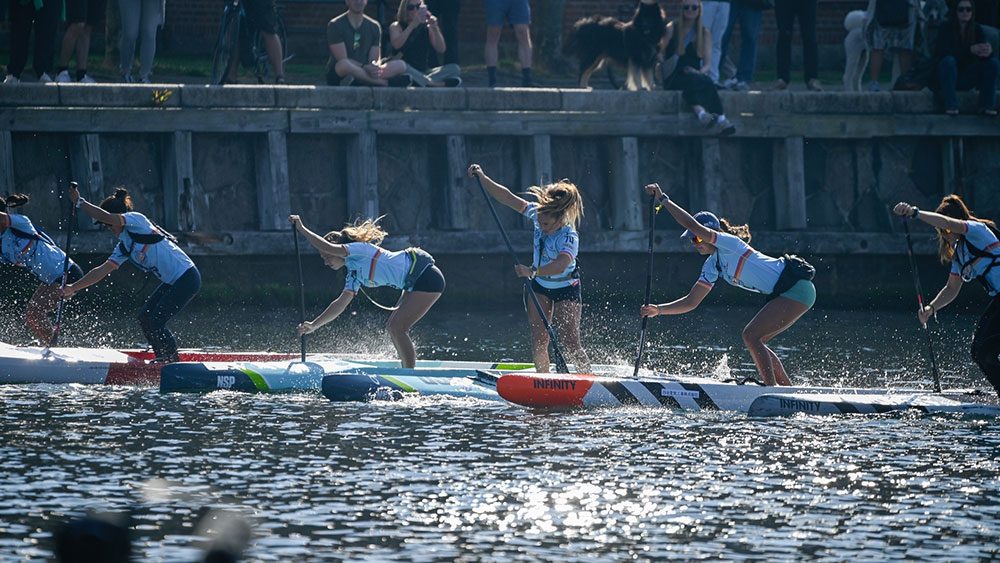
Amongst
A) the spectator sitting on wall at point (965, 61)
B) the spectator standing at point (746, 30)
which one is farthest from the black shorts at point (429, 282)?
the spectator sitting on wall at point (965, 61)

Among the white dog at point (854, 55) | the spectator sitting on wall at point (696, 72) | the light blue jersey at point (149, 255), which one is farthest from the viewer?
the white dog at point (854, 55)

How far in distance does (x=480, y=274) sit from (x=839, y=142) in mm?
5102

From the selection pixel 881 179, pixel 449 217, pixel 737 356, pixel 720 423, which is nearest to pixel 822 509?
pixel 720 423

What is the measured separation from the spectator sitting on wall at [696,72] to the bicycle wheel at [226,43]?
17.7ft

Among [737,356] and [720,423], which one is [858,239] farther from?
[720,423]

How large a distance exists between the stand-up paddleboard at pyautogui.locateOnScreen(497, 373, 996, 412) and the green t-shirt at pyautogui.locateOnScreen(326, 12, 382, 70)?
751cm

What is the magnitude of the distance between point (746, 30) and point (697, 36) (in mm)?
912

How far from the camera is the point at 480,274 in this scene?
68.5 feet

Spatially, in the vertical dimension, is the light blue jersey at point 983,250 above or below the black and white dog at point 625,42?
below

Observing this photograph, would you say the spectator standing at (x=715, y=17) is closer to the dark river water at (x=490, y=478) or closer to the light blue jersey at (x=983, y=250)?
the dark river water at (x=490, y=478)

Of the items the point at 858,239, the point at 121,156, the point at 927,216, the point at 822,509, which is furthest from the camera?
the point at 858,239

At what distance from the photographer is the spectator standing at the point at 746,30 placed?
20969 millimetres

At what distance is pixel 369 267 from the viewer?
14508 mm

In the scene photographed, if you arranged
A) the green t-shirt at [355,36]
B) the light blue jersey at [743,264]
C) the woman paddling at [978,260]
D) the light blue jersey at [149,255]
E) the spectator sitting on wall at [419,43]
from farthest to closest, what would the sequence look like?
the spectator sitting on wall at [419,43] < the green t-shirt at [355,36] < the light blue jersey at [149,255] < the light blue jersey at [743,264] < the woman paddling at [978,260]
